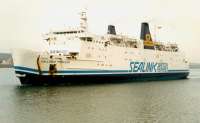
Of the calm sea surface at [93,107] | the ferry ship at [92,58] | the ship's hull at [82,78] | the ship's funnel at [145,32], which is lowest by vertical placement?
the calm sea surface at [93,107]

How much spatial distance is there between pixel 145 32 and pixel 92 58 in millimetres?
15025

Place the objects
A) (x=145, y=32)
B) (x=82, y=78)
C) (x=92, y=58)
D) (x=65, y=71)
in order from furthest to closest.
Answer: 1. (x=145, y=32)
2. (x=92, y=58)
3. (x=82, y=78)
4. (x=65, y=71)

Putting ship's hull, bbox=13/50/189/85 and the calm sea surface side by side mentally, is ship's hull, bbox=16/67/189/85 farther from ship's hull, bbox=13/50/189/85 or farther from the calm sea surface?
the calm sea surface

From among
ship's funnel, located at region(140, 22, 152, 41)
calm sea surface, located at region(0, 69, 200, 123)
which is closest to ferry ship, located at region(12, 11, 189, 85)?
ship's funnel, located at region(140, 22, 152, 41)

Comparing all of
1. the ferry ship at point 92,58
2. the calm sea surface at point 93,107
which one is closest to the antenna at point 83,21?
the ferry ship at point 92,58

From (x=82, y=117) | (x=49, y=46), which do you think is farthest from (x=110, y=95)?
(x=49, y=46)

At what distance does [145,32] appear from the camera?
49.3m

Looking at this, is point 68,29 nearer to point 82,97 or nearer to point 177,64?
point 82,97

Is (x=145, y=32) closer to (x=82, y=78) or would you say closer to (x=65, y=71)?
(x=82, y=78)

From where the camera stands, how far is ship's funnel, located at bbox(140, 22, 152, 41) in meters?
49.0

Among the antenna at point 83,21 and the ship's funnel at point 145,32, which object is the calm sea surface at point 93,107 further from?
the ship's funnel at point 145,32

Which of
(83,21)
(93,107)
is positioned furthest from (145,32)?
(93,107)

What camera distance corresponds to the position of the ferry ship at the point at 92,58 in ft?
107

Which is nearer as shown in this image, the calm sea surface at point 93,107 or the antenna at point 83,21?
the calm sea surface at point 93,107
